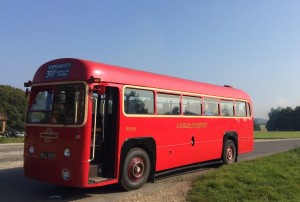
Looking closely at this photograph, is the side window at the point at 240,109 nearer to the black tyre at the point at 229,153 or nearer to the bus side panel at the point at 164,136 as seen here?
the black tyre at the point at 229,153

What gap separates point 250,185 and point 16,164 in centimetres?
901

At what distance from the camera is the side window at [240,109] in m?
15.0

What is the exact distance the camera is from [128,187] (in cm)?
931

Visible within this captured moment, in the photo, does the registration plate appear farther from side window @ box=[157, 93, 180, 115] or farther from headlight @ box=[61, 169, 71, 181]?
side window @ box=[157, 93, 180, 115]

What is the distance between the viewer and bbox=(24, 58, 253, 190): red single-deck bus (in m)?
8.33

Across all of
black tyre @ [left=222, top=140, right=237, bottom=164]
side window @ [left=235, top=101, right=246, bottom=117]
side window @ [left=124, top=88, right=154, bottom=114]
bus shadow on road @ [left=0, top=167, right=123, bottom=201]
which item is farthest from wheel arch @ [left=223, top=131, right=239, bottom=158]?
bus shadow on road @ [left=0, top=167, right=123, bottom=201]

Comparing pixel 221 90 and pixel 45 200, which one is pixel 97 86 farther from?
pixel 221 90

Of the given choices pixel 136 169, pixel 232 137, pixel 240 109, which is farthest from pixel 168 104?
pixel 240 109

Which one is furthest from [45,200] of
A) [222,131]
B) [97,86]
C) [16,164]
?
[222,131]

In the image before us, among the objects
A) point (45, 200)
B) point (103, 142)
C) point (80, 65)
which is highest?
point (80, 65)

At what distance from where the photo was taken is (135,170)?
954cm

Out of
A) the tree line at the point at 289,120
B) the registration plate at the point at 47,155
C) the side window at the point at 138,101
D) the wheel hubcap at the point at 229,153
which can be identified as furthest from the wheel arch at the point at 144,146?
the tree line at the point at 289,120

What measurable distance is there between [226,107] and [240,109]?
1.37m

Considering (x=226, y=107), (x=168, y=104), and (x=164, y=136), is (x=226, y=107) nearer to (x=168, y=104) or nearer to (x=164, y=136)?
(x=168, y=104)
